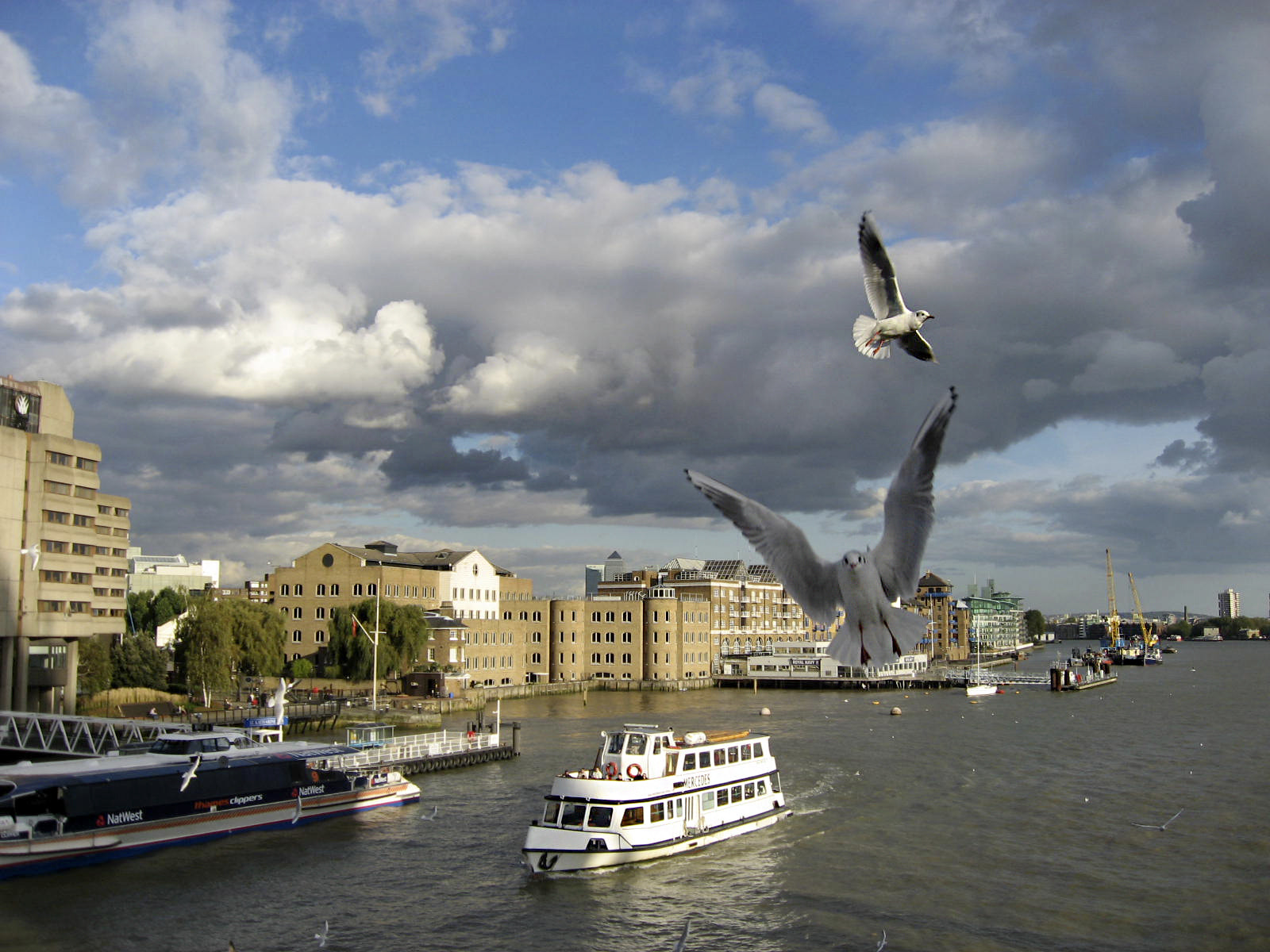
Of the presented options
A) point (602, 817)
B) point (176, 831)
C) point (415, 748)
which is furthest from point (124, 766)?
point (602, 817)

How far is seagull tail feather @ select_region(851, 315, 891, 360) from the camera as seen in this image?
7.34 m

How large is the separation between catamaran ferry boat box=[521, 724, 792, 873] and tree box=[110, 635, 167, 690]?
60575mm

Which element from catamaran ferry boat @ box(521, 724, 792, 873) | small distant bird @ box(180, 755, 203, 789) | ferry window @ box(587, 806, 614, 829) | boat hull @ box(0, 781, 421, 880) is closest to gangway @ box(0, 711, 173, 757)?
small distant bird @ box(180, 755, 203, 789)

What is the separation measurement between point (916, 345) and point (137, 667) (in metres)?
91.5

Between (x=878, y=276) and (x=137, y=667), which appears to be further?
(x=137, y=667)

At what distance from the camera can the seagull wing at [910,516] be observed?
712cm

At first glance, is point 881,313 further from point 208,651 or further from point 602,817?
point 208,651

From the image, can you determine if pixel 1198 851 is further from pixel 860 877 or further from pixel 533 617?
pixel 533 617

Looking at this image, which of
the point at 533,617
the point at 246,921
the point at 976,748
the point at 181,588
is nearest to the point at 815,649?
the point at 533,617

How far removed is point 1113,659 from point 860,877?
186 m

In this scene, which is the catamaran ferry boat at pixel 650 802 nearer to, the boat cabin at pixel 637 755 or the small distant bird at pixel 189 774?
the boat cabin at pixel 637 755

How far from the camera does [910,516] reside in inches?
289

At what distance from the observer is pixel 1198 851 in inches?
1468

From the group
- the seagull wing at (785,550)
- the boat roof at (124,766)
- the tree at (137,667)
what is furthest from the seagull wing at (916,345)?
the tree at (137,667)
